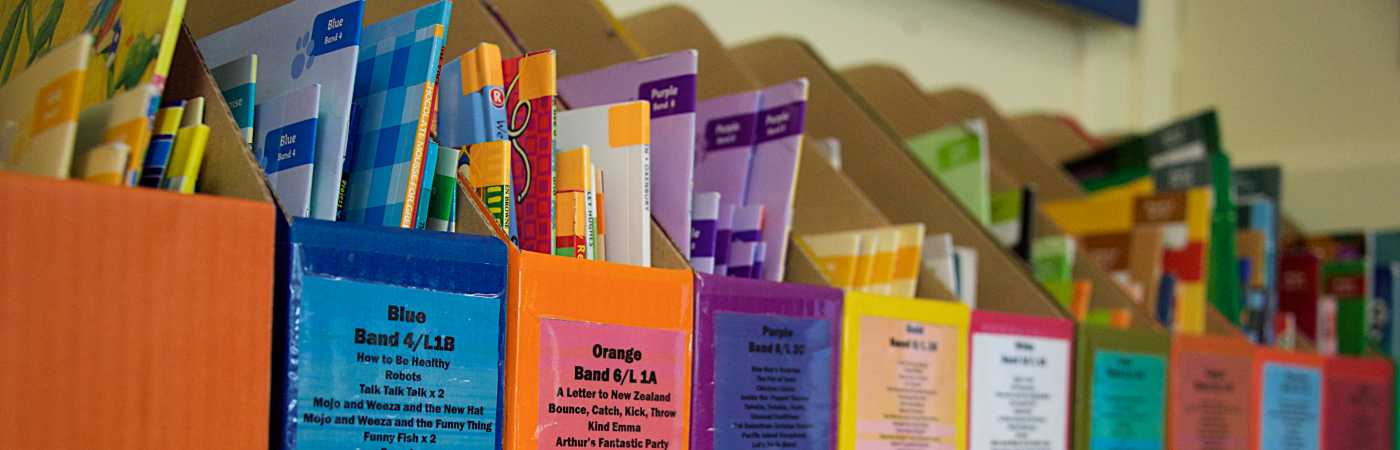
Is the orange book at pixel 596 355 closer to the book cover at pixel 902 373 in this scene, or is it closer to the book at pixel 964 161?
the book cover at pixel 902 373

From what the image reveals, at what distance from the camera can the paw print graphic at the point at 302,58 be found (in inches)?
39.3

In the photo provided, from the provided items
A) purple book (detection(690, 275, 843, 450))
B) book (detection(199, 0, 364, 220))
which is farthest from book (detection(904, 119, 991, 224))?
book (detection(199, 0, 364, 220))

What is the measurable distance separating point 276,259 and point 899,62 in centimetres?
175

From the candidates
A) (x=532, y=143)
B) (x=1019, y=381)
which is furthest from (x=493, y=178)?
(x=1019, y=381)

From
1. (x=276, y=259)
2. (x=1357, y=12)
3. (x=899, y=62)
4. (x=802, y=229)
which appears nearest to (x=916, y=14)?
(x=899, y=62)

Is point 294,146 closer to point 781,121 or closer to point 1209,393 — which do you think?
point 781,121

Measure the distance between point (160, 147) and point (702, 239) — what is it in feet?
1.59

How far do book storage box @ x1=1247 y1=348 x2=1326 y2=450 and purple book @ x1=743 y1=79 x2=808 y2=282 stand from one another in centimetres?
81

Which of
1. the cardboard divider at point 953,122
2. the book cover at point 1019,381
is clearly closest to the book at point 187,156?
the book cover at point 1019,381

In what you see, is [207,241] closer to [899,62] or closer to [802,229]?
[802,229]

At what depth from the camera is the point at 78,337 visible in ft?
2.38

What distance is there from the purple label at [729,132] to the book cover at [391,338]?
461 millimetres

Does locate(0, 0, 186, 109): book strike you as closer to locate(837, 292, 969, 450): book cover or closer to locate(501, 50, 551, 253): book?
locate(501, 50, 551, 253): book

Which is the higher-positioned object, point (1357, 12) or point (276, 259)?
point (1357, 12)
